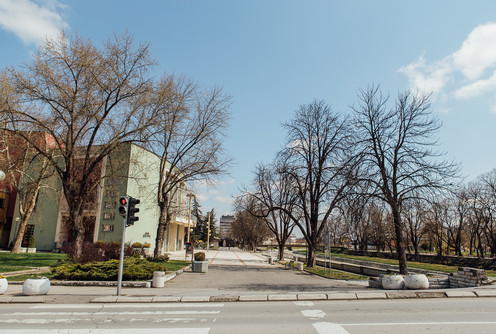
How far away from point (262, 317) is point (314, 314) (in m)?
1.40

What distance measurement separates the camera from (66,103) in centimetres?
1755

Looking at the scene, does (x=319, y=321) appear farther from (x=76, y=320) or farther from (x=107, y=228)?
(x=107, y=228)

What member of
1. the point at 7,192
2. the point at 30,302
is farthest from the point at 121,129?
→ the point at 7,192

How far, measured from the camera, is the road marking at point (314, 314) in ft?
26.6

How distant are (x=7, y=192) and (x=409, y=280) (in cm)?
4852

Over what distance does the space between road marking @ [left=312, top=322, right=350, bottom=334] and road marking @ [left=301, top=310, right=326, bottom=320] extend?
0.70 metres

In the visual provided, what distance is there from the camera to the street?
6816 millimetres

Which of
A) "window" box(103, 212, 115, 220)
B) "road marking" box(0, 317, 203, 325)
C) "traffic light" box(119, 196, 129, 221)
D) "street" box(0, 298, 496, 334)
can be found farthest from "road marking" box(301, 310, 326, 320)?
"window" box(103, 212, 115, 220)

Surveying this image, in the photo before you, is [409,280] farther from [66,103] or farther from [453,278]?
[66,103]

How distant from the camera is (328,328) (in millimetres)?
6809

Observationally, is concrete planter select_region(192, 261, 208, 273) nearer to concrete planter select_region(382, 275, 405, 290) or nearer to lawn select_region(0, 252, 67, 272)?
lawn select_region(0, 252, 67, 272)

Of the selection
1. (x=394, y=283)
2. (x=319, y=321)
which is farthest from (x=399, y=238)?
(x=319, y=321)

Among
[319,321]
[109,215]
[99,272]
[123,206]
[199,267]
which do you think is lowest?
[199,267]

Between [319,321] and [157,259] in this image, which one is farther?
[157,259]
